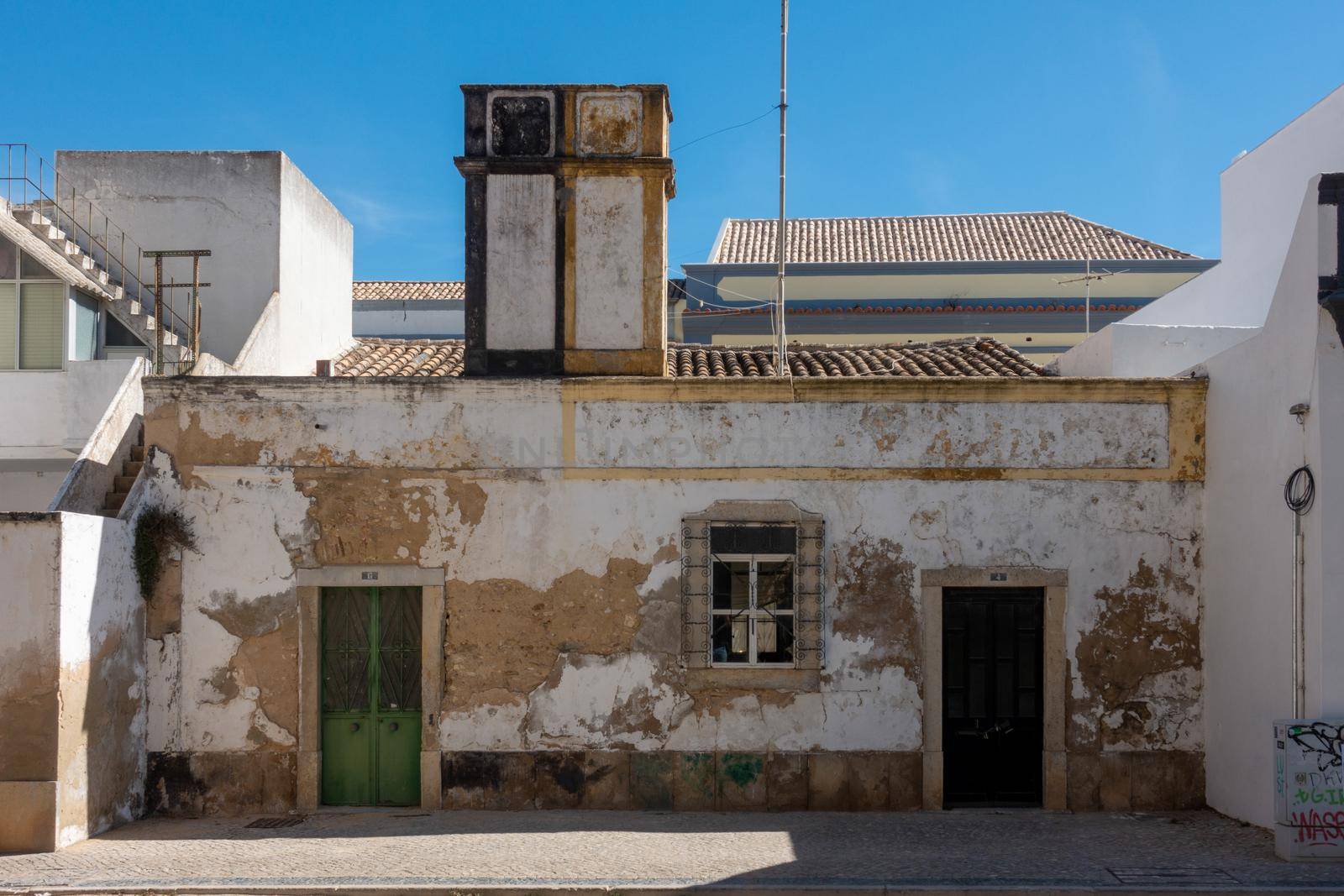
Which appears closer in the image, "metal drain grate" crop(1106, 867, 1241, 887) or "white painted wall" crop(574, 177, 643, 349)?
"metal drain grate" crop(1106, 867, 1241, 887)

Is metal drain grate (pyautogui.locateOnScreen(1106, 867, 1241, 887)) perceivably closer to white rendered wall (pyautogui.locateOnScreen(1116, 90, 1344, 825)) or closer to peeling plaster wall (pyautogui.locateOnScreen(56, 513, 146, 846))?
white rendered wall (pyautogui.locateOnScreen(1116, 90, 1344, 825))

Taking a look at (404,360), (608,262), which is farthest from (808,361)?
(404,360)

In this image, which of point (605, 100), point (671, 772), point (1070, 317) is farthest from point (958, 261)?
point (671, 772)

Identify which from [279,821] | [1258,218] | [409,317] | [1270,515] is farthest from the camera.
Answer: [409,317]

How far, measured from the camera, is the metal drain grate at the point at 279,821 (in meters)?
9.33

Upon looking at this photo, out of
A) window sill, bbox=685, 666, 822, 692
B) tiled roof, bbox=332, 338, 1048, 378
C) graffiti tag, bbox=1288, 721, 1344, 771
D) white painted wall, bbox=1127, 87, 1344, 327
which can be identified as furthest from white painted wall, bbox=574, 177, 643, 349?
white painted wall, bbox=1127, 87, 1344, 327

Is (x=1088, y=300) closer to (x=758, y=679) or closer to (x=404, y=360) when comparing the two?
(x=404, y=360)

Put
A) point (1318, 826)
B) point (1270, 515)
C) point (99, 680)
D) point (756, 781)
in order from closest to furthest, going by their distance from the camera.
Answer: point (1318, 826) < point (1270, 515) < point (99, 680) < point (756, 781)

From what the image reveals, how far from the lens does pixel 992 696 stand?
395 inches

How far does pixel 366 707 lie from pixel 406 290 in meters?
20.4

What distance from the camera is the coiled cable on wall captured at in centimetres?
835

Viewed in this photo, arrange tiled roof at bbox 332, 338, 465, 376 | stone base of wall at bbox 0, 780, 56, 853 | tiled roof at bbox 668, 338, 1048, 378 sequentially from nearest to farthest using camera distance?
stone base of wall at bbox 0, 780, 56, 853
tiled roof at bbox 668, 338, 1048, 378
tiled roof at bbox 332, 338, 465, 376

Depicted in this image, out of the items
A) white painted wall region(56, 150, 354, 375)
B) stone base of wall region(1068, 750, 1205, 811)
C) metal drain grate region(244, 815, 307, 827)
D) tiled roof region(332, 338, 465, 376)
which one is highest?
white painted wall region(56, 150, 354, 375)

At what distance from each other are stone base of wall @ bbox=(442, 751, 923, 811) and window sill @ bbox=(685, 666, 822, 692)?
1.87ft
